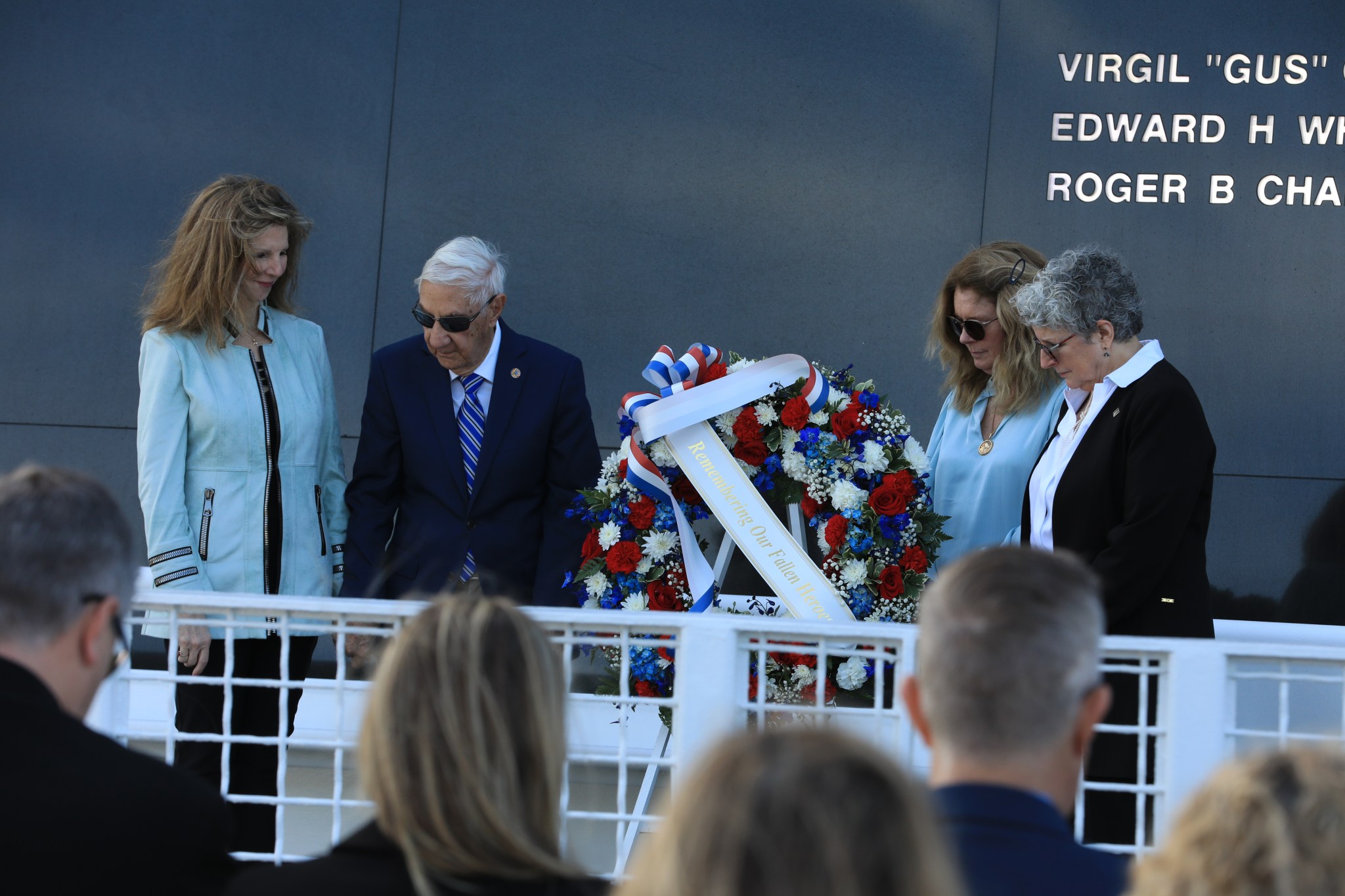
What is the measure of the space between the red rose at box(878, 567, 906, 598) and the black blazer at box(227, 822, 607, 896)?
183cm

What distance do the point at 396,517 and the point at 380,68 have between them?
2202 mm

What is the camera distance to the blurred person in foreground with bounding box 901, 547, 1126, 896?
46.0 inches

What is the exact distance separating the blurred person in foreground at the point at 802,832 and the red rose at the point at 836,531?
2198mm

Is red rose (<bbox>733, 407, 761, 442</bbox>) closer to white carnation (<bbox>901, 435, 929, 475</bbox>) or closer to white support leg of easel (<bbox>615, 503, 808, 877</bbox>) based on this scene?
white support leg of easel (<bbox>615, 503, 808, 877</bbox>)

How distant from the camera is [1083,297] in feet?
9.00

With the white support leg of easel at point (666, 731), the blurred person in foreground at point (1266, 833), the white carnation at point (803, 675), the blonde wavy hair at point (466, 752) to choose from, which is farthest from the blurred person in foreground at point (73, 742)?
the white carnation at point (803, 675)

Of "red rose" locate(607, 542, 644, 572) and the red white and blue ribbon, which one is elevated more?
the red white and blue ribbon

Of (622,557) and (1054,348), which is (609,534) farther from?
(1054,348)

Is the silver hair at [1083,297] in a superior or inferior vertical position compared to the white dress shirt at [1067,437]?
superior

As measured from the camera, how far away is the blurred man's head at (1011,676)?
1227 millimetres

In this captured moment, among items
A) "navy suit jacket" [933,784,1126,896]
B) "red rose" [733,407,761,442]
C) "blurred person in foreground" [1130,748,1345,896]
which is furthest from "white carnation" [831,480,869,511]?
"blurred person in foreground" [1130,748,1345,896]

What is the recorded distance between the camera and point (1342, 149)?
4.56 metres

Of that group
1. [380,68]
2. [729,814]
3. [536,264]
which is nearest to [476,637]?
[729,814]

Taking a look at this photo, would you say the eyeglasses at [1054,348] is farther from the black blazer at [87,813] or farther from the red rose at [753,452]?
the black blazer at [87,813]
